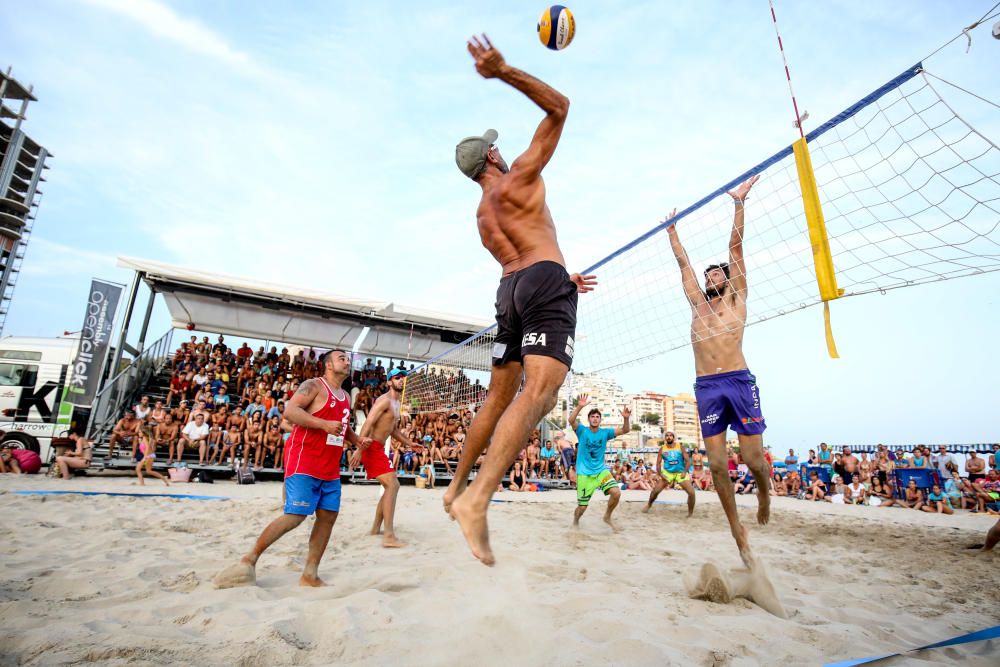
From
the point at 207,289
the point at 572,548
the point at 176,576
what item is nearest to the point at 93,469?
the point at 207,289

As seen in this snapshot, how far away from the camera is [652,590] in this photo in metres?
2.92

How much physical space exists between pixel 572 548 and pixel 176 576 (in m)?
2.93

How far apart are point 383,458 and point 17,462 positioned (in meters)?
8.91

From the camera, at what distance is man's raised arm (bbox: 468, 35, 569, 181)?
2.21m

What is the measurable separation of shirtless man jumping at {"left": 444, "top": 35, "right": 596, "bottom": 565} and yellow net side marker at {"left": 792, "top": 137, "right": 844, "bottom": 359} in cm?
154

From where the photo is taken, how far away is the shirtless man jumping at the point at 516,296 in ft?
6.59

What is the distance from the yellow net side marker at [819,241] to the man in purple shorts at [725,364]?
0.64 m

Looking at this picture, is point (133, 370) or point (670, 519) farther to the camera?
point (133, 370)

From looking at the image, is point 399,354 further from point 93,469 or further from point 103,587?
point 103,587

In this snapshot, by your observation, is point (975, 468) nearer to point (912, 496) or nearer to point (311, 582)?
point (912, 496)

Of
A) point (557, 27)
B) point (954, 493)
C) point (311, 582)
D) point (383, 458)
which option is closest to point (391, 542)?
point (383, 458)

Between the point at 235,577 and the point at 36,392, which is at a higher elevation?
the point at 36,392

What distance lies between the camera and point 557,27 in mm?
2559

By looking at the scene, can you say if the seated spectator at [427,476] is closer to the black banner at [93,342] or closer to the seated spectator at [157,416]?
the seated spectator at [157,416]
